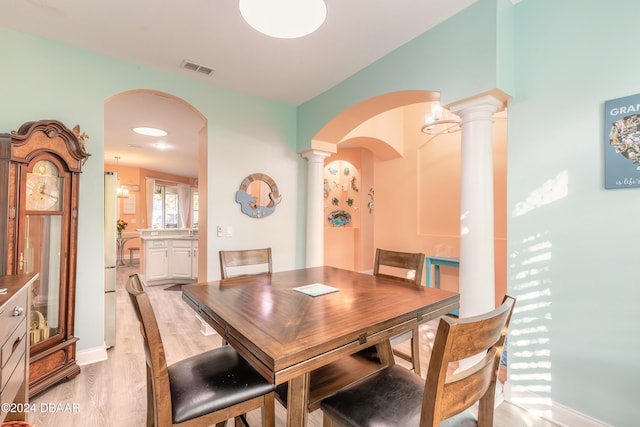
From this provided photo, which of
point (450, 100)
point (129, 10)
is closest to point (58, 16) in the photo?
point (129, 10)

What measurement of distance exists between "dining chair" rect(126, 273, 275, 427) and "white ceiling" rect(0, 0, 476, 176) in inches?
73.8

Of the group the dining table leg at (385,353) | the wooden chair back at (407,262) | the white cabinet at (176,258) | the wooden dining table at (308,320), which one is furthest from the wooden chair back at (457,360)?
the white cabinet at (176,258)

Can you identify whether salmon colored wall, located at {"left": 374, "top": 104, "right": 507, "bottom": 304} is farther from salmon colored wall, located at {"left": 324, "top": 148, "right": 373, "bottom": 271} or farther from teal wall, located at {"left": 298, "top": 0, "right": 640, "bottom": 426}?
teal wall, located at {"left": 298, "top": 0, "right": 640, "bottom": 426}

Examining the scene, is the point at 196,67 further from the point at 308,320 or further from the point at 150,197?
the point at 150,197

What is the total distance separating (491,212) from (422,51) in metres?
1.34

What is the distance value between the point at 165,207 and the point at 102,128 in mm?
7328

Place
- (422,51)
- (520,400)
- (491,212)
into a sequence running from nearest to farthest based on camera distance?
(520,400) < (491,212) < (422,51)

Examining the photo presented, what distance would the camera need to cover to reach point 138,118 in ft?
13.8

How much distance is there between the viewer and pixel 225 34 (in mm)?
2287

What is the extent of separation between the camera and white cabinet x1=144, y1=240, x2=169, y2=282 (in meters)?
5.38

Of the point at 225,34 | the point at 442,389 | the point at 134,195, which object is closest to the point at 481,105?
the point at 442,389

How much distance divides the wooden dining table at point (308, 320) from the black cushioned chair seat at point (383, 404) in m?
0.15

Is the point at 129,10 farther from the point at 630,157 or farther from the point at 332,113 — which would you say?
the point at 630,157

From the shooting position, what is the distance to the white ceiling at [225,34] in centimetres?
200
